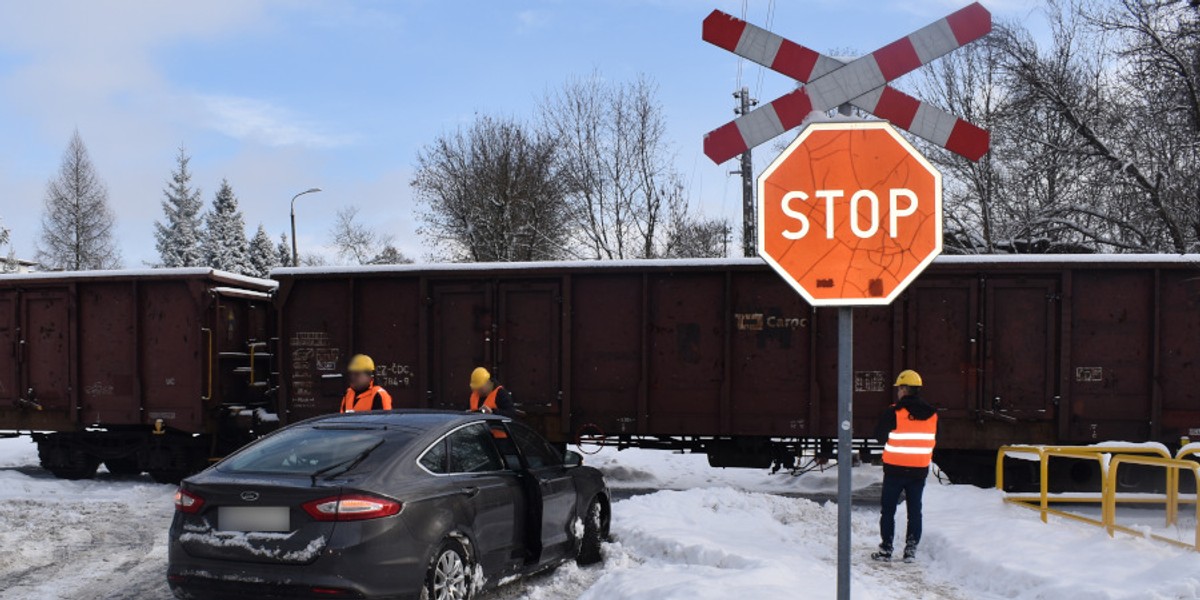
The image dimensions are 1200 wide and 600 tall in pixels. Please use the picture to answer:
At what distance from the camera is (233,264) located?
57156 millimetres

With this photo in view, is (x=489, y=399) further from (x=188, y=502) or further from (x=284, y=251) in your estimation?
(x=284, y=251)

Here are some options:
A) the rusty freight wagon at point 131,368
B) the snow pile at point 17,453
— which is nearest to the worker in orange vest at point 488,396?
the rusty freight wagon at point 131,368

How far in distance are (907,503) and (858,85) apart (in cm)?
506

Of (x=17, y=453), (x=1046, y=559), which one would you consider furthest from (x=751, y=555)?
(x=17, y=453)

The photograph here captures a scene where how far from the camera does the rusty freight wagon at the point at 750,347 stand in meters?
11.4

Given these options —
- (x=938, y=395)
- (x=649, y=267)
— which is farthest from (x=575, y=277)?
(x=938, y=395)

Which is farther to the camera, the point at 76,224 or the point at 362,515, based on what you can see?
the point at 76,224

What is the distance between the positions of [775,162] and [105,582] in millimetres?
6456

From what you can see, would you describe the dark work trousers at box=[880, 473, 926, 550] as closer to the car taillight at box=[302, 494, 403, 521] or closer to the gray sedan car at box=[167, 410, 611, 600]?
the gray sedan car at box=[167, 410, 611, 600]

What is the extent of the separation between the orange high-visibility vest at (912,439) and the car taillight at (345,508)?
4.50 m

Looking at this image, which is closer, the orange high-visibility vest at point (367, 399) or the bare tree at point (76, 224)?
the orange high-visibility vest at point (367, 399)

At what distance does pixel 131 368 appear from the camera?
1273 cm

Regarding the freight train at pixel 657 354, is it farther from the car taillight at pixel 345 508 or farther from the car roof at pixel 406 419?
the car taillight at pixel 345 508

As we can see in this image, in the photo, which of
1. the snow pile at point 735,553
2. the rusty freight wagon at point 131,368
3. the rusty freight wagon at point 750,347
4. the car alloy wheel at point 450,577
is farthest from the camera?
the rusty freight wagon at point 131,368
